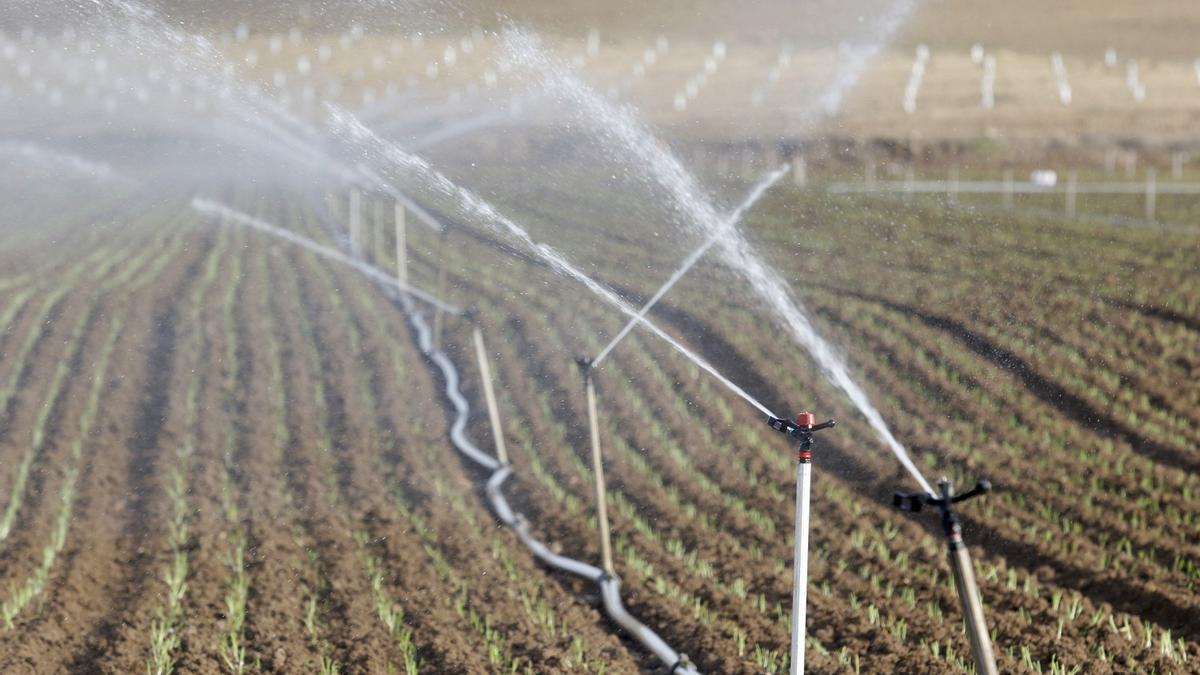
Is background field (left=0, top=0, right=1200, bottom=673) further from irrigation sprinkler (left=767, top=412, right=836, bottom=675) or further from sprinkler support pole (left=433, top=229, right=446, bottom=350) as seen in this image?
irrigation sprinkler (left=767, top=412, right=836, bottom=675)

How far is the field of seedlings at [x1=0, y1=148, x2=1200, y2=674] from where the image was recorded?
5301 mm

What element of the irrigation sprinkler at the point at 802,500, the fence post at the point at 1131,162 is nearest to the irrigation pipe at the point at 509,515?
the irrigation sprinkler at the point at 802,500

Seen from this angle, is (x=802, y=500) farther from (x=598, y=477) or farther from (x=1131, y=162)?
(x=1131, y=162)

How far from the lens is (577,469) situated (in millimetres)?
8250

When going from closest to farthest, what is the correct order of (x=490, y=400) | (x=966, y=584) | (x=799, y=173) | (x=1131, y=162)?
(x=966, y=584)
(x=490, y=400)
(x=799, y=173)
(x=1131, y=162)

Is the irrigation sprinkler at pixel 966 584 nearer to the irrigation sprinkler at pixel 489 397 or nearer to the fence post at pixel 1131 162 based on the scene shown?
the irrigation sprinkler at pixel 489 397

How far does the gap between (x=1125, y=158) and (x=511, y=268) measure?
27702 mm

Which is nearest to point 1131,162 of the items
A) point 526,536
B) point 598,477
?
point 526,536

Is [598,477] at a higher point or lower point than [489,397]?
higher

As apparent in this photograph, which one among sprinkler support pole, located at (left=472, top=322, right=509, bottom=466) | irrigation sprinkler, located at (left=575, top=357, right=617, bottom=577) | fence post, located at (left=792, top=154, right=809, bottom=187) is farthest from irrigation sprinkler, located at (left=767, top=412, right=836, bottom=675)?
fence post, located at (left=792, top=154, right=809, bottom=187)

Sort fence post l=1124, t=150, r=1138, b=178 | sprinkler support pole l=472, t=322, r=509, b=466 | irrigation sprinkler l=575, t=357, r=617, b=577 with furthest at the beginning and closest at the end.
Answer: fence post l=1124, t=150, r=1138, b=178 → sprinkler support pole l=472, t=322, r=509, b=466 → irrigation sprinkler l=575, t=357, r=617, b=577

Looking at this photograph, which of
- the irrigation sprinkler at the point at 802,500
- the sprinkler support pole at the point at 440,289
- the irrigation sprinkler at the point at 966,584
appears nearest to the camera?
the irrigation sprinkler at the point at 966,584

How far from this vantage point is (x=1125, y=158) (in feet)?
126

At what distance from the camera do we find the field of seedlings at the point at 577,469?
Result: 5301mm
